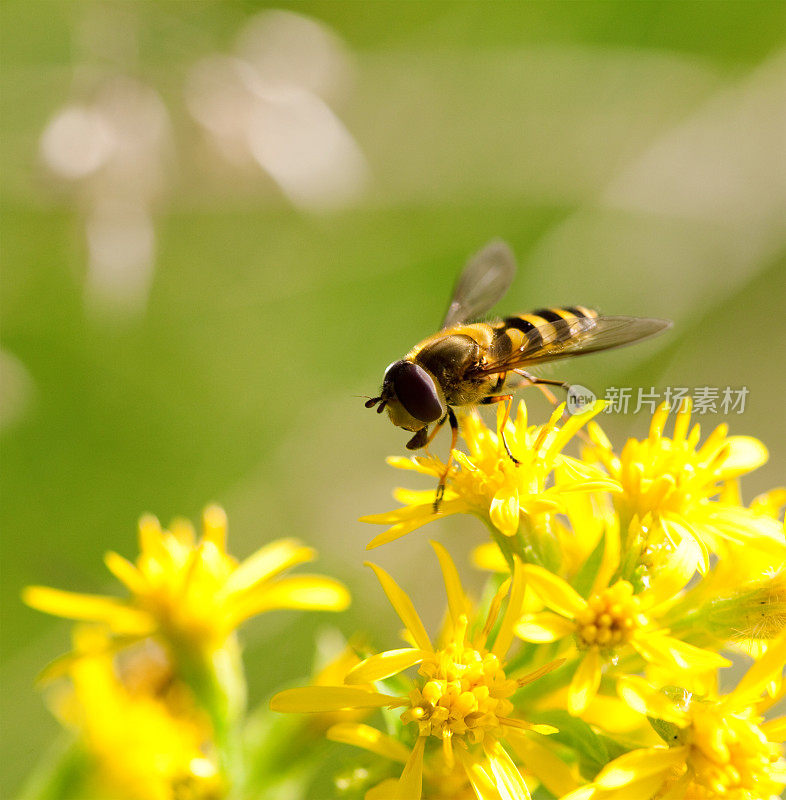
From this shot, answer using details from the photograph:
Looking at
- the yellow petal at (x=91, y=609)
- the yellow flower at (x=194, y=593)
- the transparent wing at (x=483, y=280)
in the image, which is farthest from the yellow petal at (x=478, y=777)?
the transparent wing at (x=483, y=280)

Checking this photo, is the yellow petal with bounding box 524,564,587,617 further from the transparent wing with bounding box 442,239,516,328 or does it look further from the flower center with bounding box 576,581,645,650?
the transparent wing with bounding box 442,239,516,328

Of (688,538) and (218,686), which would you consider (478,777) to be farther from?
(218,686)

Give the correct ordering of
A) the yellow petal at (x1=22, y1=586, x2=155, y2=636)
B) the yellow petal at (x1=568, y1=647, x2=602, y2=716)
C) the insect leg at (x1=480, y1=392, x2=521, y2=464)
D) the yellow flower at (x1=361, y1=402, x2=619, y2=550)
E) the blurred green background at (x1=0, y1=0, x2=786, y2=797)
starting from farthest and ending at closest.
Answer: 1. the blurred green background at (x1=0, y1=0, x2=786, y2=797)
2. the yellow petal at (x1=22, y1=586, x2=155, y2=636)
3. the insect leg at (x1=480, y1=392, x2=521, y2=464)
4. the yellow flower at (x1=361, y1=402, x2=619, y2=550)
5. the yellow petal at (x1=568, y1=647, x2=602, y2=716)

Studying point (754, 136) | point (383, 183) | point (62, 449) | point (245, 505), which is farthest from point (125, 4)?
point (754, 136)

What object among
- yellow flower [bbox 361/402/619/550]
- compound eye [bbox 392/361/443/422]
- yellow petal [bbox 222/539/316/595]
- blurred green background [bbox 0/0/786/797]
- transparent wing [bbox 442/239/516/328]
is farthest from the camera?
blurred green background [bbox 0/0/786/797]

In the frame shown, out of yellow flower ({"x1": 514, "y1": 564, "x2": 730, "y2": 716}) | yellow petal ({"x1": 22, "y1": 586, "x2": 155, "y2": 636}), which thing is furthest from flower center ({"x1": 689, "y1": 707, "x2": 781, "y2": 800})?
yellow petal ({"x1": 22, "y1": 586, "x2": 155, "y2": 636})

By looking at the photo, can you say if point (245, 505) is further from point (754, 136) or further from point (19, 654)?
point (754, 136)

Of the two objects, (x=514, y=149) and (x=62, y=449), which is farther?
(x=514, y=149)
